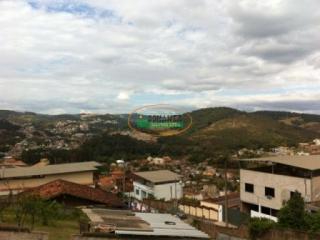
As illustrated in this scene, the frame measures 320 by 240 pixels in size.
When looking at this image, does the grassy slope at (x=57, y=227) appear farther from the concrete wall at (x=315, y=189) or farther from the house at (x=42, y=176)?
the concrete wall at (x=315, y=189)

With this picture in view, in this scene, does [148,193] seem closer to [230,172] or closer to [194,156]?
[230,172]

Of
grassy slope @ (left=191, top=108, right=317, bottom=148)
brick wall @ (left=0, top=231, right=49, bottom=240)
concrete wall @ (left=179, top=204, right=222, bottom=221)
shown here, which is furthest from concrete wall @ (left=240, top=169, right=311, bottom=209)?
grassy slope @ (left=191, top=108, right=317, bottom=148)

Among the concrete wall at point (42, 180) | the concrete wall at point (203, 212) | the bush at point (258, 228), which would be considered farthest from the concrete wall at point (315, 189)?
the concrete wall at point (42, 180)

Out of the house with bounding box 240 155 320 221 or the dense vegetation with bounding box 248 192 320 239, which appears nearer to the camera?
the dense vegetation with bounding box 248 192 320 239

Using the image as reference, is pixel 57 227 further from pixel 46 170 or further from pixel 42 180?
pixel 46 170

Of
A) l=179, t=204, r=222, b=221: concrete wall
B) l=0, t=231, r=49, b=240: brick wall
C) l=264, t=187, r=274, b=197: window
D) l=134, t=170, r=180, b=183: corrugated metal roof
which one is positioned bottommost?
l=179, t=204, r=222, b=221: concrete wall

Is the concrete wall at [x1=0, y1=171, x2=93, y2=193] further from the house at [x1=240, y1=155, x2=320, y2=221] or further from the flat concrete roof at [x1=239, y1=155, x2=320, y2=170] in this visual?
the flat concrete roof at [x1=239, y1=155, x2=320, y2=170]

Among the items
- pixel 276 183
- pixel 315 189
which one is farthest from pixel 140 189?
pixel 315 189
